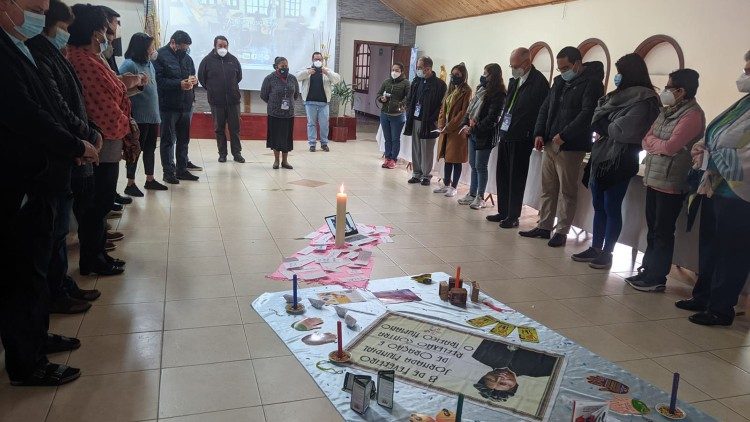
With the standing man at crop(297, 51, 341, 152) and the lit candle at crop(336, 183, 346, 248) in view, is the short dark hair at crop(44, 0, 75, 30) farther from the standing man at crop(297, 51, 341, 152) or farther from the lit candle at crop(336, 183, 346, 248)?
the standing man at crop(297, 51, 341, 152)

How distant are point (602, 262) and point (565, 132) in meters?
1.00

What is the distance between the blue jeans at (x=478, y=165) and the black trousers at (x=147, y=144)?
299cm

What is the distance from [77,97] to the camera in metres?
2.52

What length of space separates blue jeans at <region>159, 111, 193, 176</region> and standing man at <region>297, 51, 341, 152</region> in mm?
2864

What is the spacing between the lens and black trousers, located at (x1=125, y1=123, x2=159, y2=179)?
4703mm

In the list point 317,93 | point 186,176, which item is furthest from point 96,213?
point 317,93

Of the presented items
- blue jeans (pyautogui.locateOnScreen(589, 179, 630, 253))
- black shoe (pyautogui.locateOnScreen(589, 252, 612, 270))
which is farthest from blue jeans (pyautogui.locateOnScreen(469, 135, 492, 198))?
black shoe (pyautogui.locateOnScreen(589, 252, 612, 270))

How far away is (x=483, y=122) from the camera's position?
5051 millimetres

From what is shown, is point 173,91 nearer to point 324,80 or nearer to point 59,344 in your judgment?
point 324,80

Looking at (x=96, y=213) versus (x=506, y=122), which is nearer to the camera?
(x=96, y=213)

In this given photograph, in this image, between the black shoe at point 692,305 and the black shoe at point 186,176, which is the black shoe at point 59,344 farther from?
the black shoe at point 186,176

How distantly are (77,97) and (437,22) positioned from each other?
891 centimetres

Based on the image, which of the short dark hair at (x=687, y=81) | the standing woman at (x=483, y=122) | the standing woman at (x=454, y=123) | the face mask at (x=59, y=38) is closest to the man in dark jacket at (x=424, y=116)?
the standing woman at (x=454, y=123)

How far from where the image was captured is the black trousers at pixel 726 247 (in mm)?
2885
